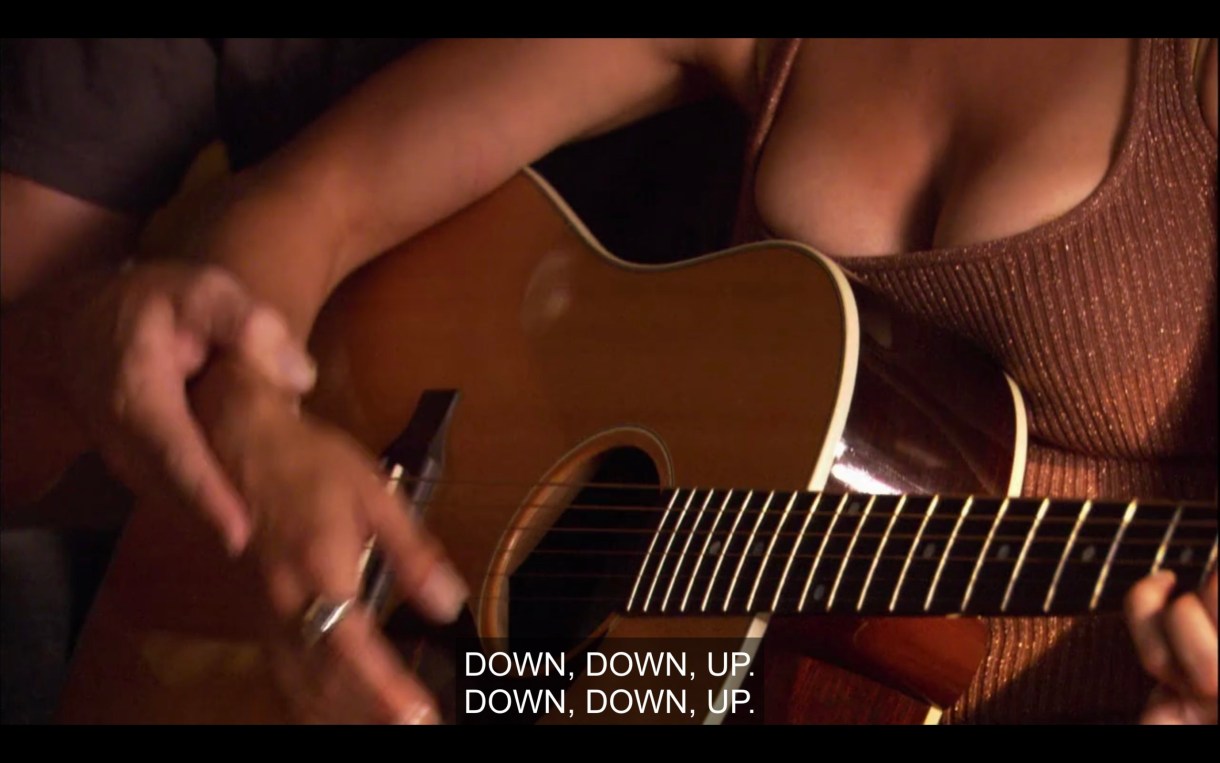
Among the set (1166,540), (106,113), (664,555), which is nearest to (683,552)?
(664,555)

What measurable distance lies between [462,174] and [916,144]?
35 cm

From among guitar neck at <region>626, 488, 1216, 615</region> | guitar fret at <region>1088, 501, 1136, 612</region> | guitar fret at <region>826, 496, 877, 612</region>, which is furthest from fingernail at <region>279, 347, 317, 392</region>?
guitar fret at <region>1088, 501, 1136, 612</region>

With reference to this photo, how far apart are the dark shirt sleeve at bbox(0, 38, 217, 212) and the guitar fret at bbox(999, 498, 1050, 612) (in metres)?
0.81

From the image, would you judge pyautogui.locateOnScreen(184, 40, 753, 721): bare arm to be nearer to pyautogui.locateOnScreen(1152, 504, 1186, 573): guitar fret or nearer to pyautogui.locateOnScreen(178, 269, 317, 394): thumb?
pyautogui.locateOnScreen(178, 269, 317, 394): thumb

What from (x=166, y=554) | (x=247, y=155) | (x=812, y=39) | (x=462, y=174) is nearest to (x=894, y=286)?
(x=812, y=39)

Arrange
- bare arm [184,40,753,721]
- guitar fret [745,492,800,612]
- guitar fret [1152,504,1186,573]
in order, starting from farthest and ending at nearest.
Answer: bare arm [184,40,753,721] < guitar fret [745,492,800,612] < guitar fret [1152,504,1186,573]

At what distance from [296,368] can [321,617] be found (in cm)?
17

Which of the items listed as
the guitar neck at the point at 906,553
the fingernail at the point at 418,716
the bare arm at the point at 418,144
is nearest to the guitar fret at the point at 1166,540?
the guitar neck at the point at 906,553

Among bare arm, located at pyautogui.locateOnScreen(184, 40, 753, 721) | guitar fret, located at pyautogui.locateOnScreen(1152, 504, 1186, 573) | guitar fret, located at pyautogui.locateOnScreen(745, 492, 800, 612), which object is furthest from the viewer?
bare arm, located at pyautogui.locateOnScreen(184, 40, 753, 721)

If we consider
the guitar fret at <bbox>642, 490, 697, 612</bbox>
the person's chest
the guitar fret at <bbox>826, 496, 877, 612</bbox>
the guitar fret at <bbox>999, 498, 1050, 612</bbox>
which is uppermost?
the person's chest

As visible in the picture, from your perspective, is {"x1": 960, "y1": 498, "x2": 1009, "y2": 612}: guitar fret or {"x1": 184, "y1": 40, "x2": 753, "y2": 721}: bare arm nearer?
{"x1": 960, "y1": 498, "x2": 1009, "y2": 612}: guitar fret

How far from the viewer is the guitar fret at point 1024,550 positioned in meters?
0.48

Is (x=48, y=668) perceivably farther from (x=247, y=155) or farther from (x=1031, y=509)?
(x=1031, y=509)

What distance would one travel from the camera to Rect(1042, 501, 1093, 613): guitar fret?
47cm
